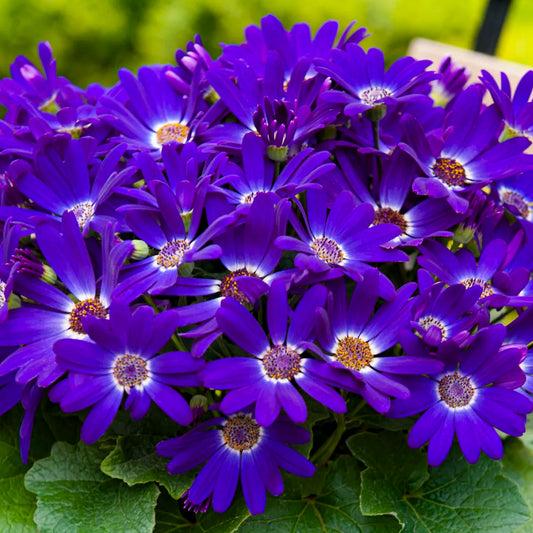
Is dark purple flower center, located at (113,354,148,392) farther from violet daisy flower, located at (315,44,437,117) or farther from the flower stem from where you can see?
violet daisy flower, located at (315,44,437,117)

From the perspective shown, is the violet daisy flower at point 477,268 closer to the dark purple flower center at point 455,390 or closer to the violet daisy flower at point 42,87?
the dark purple flower center at point 455,390

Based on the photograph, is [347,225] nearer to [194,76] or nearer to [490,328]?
[490,328]

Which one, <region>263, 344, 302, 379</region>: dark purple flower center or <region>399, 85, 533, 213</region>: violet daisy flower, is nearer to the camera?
<region>263, 344, 302, 379</region>: dark purple flower center

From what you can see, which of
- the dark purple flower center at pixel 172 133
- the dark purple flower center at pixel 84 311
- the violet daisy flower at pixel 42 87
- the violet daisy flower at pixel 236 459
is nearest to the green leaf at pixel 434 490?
the violet daisy flower at pixel 236 459

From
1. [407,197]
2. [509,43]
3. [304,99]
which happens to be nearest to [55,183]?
[304,99]

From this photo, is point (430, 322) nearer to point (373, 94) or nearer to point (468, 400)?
point (468, 400)

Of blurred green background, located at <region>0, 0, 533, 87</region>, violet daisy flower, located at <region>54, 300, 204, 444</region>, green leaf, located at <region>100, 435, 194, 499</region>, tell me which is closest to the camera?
violet daisy flower, located at <region>54, 300, 204, 444</region>

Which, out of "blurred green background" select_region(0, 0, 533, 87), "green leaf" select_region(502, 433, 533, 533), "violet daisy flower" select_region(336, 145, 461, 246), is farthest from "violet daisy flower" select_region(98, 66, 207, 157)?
"blurred green background" select_region(0, 0, 533, 87)
